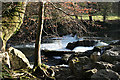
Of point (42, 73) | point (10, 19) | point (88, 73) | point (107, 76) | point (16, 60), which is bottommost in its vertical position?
point (88, 73)

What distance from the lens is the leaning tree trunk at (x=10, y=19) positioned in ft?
10.6

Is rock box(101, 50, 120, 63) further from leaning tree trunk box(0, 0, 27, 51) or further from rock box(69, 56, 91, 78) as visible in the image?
leaning tree trunk box(0, 0, 27, 51)

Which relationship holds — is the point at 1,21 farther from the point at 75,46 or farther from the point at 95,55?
the point at 75,46

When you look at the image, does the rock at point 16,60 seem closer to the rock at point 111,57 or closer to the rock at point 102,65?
the rock at point 102,65

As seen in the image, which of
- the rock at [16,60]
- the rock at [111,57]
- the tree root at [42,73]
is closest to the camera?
the tree root at [42,73]

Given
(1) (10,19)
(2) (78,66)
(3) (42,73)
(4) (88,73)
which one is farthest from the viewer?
(2) (78,66)

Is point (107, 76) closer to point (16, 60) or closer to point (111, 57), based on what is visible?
point (111, 57)

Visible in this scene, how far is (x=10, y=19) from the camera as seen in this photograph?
339 centimetres

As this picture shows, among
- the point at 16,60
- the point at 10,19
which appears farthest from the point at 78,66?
the point at 10,19

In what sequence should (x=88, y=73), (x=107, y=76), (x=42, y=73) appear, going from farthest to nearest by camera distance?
1. (x=88, y=73)
2. (x=42, y=73)
3. (x=107, y=76)

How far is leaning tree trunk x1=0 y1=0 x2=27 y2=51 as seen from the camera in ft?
10.6

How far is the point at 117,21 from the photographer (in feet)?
79.5

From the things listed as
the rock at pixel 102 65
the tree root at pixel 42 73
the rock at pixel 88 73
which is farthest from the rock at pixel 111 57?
the tree root at pixel 42 73

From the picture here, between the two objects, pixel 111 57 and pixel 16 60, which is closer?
pixel 16 60
